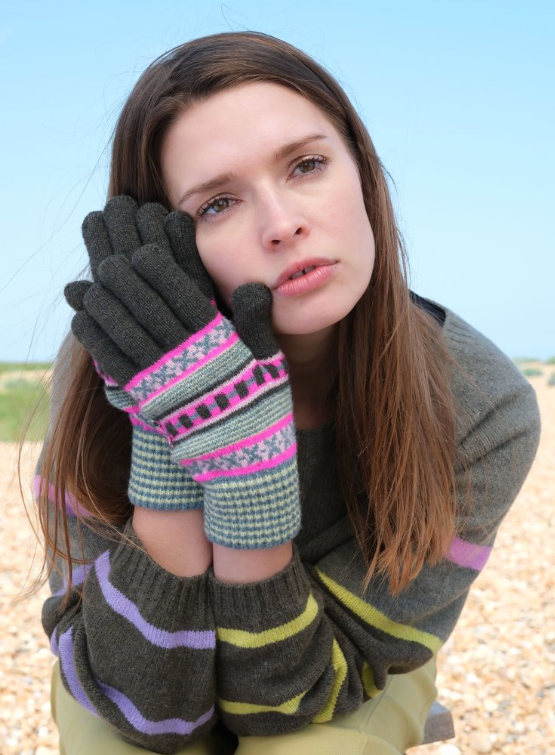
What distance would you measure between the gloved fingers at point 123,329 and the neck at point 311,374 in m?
0.59

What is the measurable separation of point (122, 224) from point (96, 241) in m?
0.09

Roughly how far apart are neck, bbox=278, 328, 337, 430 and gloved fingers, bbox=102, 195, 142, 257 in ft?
1.96

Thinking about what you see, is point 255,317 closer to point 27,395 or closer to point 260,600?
point 260,600

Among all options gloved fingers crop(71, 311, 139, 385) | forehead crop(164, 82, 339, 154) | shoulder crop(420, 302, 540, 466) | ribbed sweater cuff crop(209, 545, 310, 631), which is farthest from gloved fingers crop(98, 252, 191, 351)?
shoulder crop(420, 302, 540, 466)

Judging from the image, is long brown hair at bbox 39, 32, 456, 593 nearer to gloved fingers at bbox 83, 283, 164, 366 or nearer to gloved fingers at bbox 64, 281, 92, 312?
gloved fingers at bbox 64, 281, 92, 312

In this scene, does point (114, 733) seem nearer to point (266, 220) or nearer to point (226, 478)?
point (226, 478)

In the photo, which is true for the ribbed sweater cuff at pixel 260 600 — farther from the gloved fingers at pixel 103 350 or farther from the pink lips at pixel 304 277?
the pink lips at pixel 304 277

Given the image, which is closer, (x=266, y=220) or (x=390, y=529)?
(x=266, y=220)

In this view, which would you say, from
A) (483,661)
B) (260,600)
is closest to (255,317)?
(260,600)

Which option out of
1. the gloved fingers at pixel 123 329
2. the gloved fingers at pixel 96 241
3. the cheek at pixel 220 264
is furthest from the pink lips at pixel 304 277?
the gloved fingers at pixel 96 241

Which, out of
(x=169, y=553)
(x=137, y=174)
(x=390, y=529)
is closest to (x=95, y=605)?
(x=169, y=553)

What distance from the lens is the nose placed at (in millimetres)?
2010

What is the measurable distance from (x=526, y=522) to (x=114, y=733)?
15.6ft

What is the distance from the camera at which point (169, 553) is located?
86.0 inches
